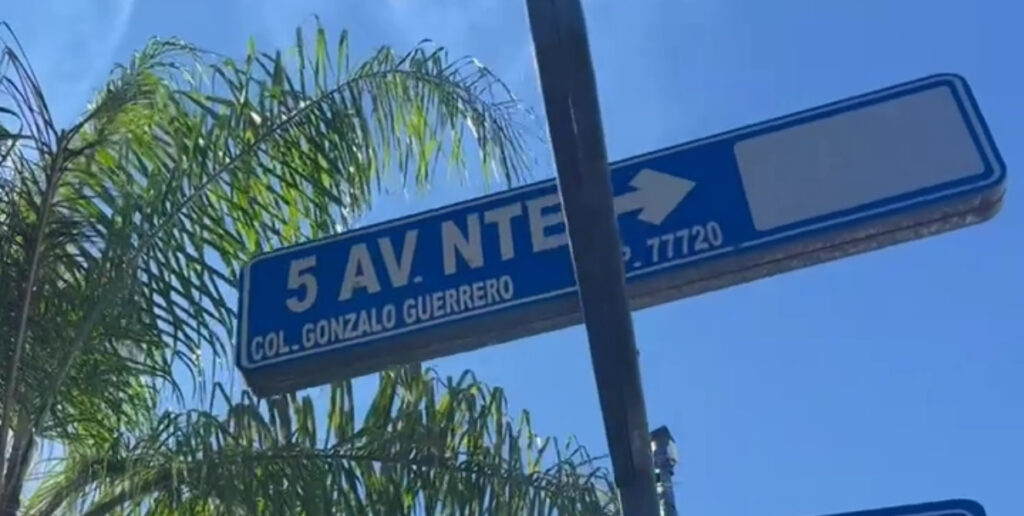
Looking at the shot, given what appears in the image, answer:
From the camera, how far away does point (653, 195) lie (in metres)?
1.97

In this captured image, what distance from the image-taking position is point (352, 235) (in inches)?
81.1

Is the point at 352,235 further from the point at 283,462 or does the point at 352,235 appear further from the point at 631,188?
the point at 283,462

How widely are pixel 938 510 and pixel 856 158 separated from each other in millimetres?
470

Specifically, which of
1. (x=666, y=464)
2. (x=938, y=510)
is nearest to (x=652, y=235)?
(x=938, y=510)

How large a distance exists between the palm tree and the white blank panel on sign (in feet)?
7.10

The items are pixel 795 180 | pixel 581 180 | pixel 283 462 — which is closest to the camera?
pixel 581 180

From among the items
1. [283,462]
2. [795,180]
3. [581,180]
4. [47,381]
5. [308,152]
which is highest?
[308,152]

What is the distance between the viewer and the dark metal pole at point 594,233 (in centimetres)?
150

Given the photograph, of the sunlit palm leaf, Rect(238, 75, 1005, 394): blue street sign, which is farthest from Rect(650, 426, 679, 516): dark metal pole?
Rect(238, 75, 1005, 394): blue street sign

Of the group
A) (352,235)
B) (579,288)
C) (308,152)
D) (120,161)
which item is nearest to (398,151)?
(308,152)

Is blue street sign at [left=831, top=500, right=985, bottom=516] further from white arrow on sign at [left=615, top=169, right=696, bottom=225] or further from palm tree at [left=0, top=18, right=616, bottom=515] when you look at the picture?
palm tree at [left=0, top=18, right=616, bottom=515]

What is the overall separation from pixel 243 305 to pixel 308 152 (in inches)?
107

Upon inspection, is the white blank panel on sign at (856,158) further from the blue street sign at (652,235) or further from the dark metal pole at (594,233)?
the dark metal pole at (594,233)

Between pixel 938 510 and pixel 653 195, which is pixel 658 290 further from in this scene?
pixel 938 510
